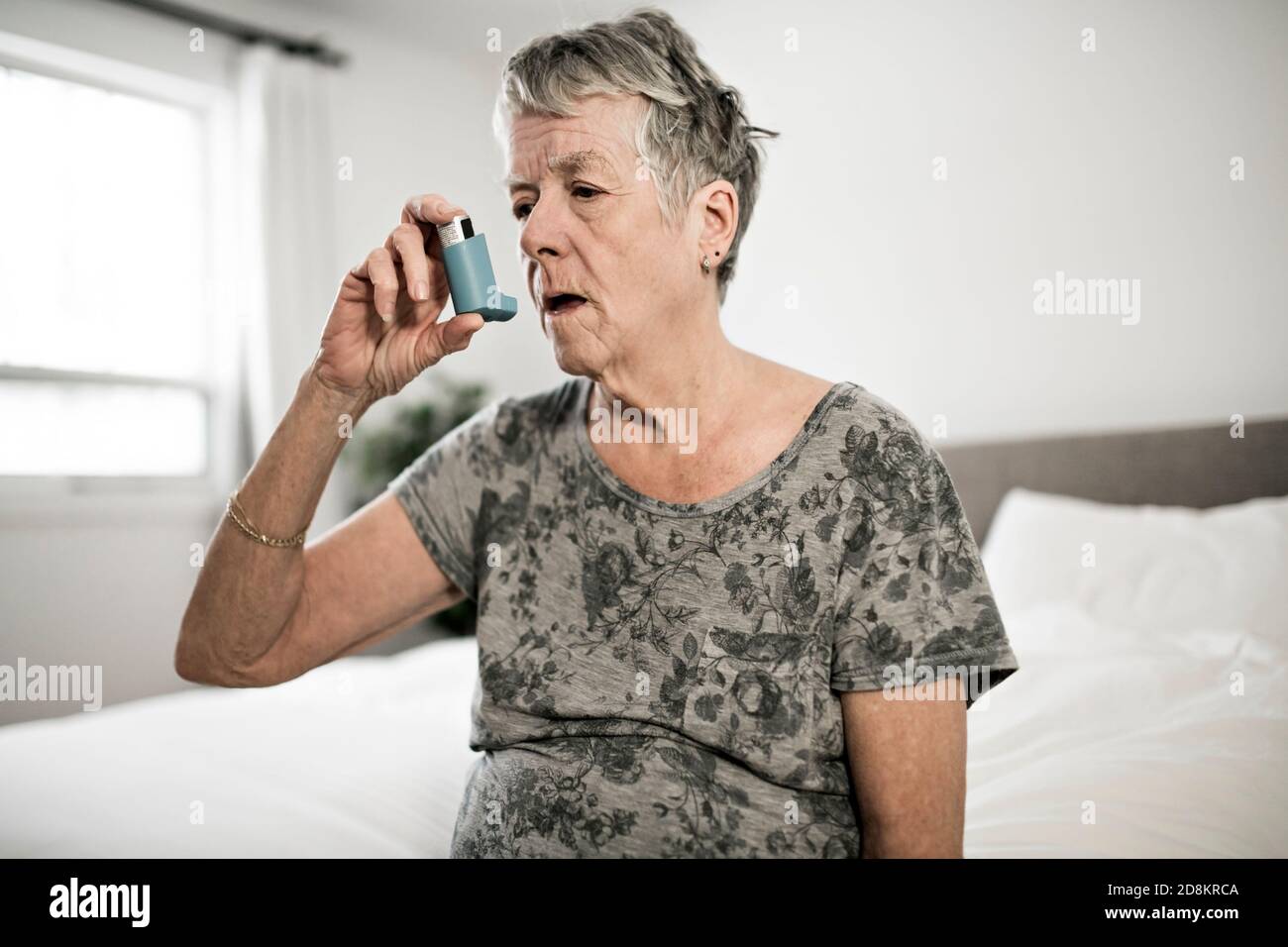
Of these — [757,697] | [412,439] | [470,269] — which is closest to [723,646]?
[757,697]

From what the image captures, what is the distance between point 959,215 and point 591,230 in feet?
5.31

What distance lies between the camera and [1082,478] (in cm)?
212

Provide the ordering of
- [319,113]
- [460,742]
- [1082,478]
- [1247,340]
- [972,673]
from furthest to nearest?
[319,113], [1082,478], [1247,340], [460,742], [972,673]

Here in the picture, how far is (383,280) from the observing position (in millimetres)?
838

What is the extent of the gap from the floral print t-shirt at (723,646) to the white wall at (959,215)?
95cm

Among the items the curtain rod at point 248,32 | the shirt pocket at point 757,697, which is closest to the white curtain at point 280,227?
the curtain rod at point 248,32

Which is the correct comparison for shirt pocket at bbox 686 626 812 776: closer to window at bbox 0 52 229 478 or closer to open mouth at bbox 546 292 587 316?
open mouth at bbox 546 292 587 316

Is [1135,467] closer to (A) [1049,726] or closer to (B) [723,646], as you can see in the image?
(A) [1049,726]

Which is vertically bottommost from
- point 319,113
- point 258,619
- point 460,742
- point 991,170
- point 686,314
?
point 460,742

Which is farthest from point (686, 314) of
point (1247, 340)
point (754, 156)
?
point (1247, 340)

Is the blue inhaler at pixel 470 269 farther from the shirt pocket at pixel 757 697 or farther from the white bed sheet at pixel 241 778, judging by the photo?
the white bed sheet at pixel 241 778

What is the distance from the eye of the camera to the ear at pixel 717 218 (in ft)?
3.21
